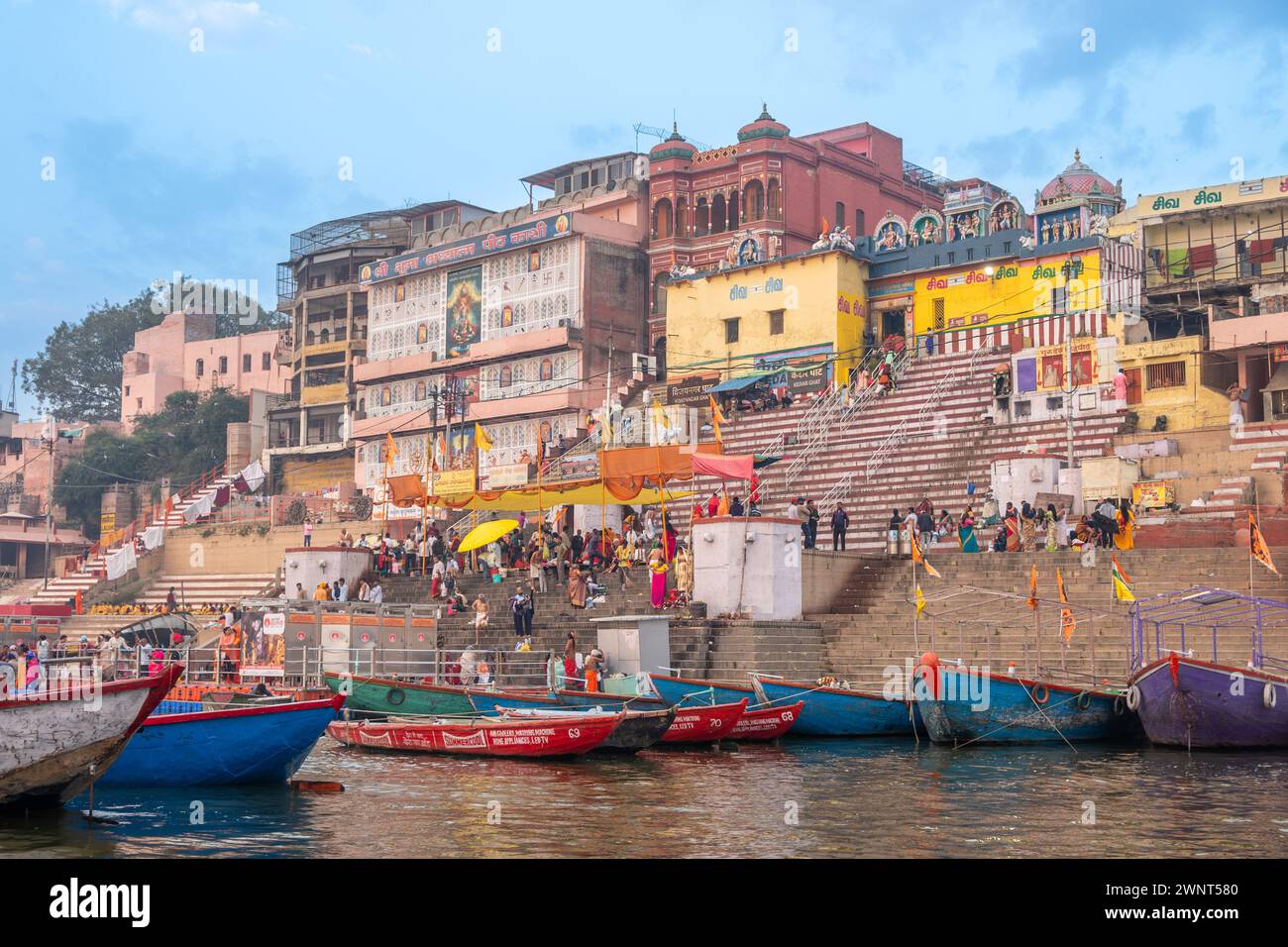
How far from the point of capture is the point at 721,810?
1516 centimetres

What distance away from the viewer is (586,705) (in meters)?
22.4

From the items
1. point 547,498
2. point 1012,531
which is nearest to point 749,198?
point 547,498

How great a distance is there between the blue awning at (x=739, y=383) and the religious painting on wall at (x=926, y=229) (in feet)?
20.7

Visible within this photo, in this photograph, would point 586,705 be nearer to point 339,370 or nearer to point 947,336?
point 947,336

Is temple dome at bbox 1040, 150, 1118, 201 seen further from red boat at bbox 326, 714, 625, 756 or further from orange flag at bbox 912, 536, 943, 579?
red boat at bbox 326, 714, 625, 756

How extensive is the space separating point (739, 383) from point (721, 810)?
31.9m

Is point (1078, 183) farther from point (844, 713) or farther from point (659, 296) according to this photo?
point (844, 713)

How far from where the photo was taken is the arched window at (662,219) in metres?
53.1

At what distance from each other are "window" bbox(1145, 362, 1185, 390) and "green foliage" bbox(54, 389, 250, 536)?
44.8 m

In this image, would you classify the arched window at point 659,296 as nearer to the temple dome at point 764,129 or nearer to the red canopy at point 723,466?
the temple dome at point 764,129

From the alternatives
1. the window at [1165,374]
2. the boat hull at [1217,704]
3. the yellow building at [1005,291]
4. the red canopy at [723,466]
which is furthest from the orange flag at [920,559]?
the yellow building at [1005,291]

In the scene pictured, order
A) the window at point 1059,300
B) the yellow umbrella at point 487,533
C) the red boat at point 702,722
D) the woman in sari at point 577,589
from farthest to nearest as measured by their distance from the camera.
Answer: the window at point 1059,300, the yellow umbrella at point 487,533, the woman in sari at point 577,589, the red boat at point 702,722
